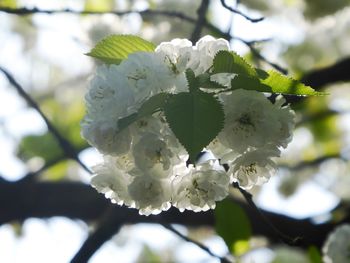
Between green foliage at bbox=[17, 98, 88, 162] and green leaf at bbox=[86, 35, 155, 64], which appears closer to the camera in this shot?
green leaf at bbox=[86, 35, 155, 64]

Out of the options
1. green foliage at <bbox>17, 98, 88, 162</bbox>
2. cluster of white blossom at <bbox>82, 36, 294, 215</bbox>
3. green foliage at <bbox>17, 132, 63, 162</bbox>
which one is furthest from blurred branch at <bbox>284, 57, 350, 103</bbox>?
cluster of white blossom at <bbox>82, 36, 294, 215</bbox>

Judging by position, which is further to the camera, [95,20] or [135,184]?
[95,20]

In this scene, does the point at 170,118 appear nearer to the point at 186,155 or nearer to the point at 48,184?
the point at 186,155

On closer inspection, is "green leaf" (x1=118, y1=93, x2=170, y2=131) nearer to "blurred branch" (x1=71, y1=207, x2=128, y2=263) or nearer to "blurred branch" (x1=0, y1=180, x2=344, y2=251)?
"blurred branch" (x1=71, y1=207, x2=128, y2=263)

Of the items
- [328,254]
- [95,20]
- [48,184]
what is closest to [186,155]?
[328,254]

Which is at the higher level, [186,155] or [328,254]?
[186,155]

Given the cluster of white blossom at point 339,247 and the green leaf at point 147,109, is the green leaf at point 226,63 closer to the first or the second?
the green leaf at point 147,109

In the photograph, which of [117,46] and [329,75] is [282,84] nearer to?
[117,46]
